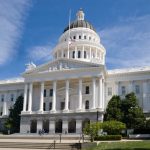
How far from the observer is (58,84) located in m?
72.0

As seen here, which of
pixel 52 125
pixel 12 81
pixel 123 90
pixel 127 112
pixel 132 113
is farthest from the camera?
pixel 12 81

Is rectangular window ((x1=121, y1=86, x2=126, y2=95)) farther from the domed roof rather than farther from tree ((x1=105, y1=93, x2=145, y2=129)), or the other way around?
the domed roof

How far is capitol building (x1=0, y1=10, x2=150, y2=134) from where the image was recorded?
65062mm

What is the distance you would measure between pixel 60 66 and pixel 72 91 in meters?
5.97

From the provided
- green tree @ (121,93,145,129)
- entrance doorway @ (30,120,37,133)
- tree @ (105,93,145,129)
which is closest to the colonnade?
tree @ (105,93,145,129)

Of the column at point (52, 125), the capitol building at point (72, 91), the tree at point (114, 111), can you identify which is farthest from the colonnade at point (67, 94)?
the column at point (52, 125)

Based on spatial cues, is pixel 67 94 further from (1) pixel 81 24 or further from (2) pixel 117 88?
(1) pixel 81 24

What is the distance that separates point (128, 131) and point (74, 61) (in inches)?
738

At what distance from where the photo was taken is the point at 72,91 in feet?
230

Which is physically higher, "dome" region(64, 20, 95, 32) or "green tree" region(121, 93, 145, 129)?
"dome" region(64, 20, 95, 32)

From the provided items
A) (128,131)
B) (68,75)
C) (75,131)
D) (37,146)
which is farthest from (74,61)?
(37,146)

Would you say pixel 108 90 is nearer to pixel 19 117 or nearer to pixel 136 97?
pixel 136 97

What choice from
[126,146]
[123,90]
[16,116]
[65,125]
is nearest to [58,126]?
[65,125]

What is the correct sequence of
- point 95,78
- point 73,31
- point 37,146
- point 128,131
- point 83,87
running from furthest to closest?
point 73,31, point 83,87, point 95,78, point 128,131, point 37,146
